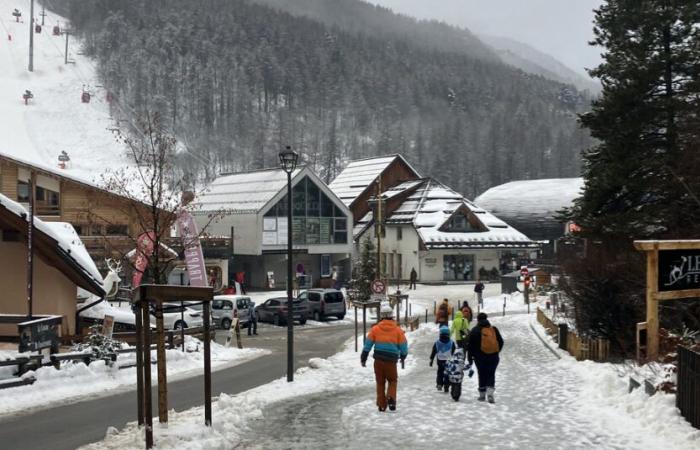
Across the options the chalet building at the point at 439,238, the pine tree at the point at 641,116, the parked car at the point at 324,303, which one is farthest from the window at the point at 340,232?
the pine tree at the point at 641,116

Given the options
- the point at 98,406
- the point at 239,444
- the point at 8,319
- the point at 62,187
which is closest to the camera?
the point at 239,444

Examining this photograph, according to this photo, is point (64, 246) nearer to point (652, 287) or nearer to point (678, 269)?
point (652, 287)

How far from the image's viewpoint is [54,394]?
51.0ft

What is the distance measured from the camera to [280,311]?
36.2 metres

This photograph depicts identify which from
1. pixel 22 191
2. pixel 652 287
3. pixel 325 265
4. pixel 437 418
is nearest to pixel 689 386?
pixel 652 287

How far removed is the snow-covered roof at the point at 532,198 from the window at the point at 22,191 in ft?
209

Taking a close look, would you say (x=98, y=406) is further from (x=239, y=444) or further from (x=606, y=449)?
(x=606, y=449)

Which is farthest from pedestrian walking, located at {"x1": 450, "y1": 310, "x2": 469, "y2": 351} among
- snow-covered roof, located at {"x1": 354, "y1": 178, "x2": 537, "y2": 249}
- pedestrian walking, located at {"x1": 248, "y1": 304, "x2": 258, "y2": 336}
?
snow-covered roof, located at {"x1": 354, "y1": 178, "x2": 537, "y2": 249}

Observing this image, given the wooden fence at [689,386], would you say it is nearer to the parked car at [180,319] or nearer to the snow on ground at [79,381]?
the snow on ground at [79,381]

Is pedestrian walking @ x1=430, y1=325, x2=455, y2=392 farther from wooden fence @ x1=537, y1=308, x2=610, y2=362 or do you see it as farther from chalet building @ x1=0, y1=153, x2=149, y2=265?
chalet building @ x1=0, y1=153, x2=149, y2=265

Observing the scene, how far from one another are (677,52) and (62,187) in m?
31.1

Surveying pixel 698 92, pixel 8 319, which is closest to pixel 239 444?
pixel 8 319

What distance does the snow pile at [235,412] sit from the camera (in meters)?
10.1

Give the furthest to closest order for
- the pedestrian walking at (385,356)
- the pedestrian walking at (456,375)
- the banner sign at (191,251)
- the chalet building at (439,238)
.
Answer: the chalet building at (439,238)
the banner sign at (191,251)
the pedestrian walking at (456,375)
the pedestrian walking at (385,356)
